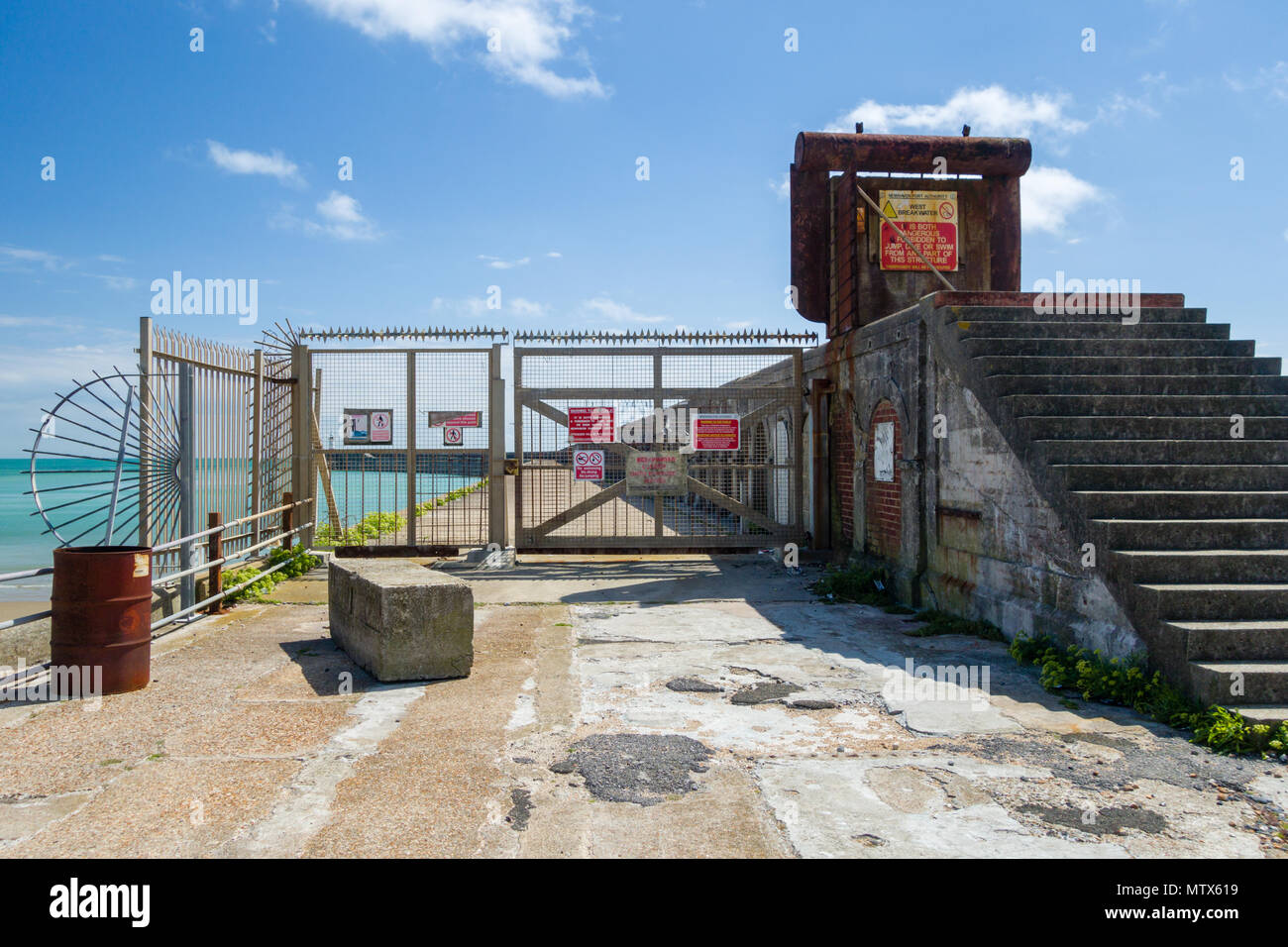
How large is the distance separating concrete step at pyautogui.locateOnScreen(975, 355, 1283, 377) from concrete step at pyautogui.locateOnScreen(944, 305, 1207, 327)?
2.24ft

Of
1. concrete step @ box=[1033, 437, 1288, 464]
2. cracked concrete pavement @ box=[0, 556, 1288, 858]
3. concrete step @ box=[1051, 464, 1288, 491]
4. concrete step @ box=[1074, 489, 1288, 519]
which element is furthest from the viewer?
concrete step @ box=[1033, 437, 1288, 464]

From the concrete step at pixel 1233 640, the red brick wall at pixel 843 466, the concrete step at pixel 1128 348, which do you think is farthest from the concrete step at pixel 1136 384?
the red brick wall at pixel 843 466

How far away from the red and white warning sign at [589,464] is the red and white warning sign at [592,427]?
6.6 inches

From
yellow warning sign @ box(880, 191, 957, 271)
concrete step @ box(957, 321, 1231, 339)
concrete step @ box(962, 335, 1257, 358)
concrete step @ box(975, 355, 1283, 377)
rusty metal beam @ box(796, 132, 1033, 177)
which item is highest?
rusty metal beam @ box(796, 132, 1033, 177)

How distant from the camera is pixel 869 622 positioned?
28.2 feet

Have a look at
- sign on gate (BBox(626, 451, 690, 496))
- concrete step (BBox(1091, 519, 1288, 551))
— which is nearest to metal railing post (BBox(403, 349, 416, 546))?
sign on gate (BBox(626, 451, 690, 496))

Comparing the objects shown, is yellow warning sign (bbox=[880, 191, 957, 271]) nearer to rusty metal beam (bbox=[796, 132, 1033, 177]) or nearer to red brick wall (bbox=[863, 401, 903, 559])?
rusty metal beam (bbox=[796, 132, 1033, 177])

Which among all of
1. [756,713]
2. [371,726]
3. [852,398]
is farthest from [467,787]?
[852,398]

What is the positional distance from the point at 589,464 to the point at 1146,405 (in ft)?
23.2

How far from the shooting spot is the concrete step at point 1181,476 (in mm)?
6809

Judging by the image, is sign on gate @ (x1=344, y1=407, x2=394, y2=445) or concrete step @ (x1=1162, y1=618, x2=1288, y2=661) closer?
concrete step @ (x1=1162, y1=618, x2=1288, y2=661)

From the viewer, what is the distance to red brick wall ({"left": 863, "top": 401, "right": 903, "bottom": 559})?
9.81 metres

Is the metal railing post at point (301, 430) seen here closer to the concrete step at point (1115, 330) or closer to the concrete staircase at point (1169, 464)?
the concrete staircase at point (1169, 464)

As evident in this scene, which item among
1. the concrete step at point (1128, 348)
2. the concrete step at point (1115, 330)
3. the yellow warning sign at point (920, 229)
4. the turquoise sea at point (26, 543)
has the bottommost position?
the turquoise sea at point (26, 543)
